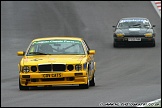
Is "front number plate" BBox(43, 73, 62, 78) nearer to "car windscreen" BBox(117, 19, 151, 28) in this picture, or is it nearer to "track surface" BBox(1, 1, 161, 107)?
"track surface" BBox(1, 1, 161, 107)

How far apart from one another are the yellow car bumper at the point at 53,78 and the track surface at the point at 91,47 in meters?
0.19

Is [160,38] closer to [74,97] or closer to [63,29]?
[63,29]

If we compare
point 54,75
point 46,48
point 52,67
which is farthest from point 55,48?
point 54,75

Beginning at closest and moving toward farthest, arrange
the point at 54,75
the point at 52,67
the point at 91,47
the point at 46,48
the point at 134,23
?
the point at 54,75 < the point at 52,67 < the point at 46,48 < the point at 91,47 < the point at 134,23

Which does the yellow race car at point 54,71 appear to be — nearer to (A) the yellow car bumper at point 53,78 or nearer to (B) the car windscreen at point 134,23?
(A) the yellow car bumper at point 53,78

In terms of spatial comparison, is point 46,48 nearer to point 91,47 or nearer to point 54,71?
point 54,71

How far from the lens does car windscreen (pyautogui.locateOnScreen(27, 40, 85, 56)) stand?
1584 cm

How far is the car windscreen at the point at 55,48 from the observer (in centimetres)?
1584

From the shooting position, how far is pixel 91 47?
96.0 ft

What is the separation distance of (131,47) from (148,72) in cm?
786

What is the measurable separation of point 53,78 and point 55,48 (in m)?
1.47

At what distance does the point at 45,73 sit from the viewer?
48.1 feet

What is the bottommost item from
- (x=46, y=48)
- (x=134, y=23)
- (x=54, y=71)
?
(x=54, y=71)

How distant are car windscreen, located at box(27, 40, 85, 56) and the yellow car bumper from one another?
3.89 ft
